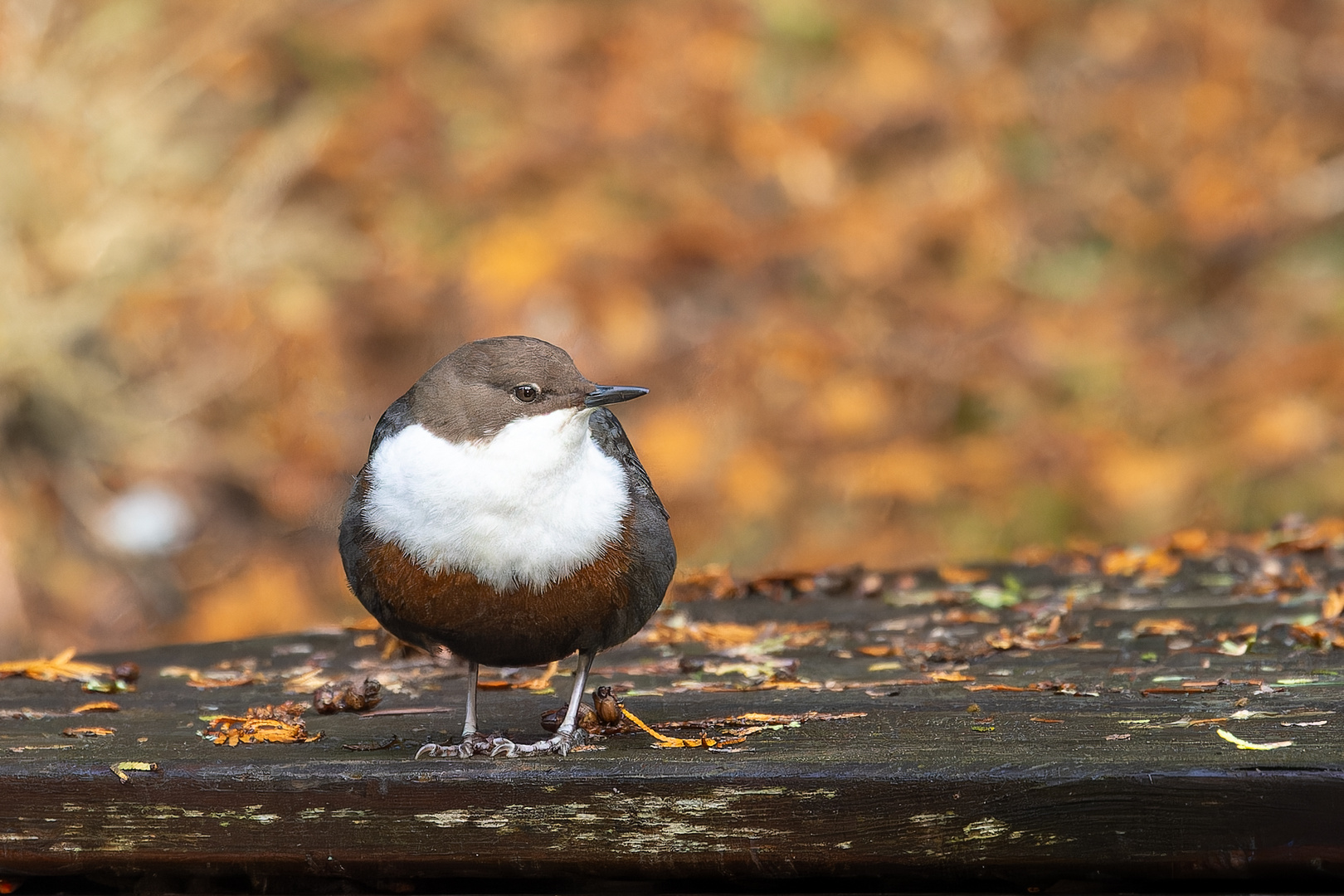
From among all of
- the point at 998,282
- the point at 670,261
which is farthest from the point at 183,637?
the point at 998,282

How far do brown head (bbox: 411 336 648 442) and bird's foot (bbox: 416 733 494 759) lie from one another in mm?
499

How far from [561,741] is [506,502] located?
15.0 inches

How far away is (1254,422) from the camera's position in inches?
281

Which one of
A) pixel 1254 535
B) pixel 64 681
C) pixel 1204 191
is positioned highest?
pixel 1204 191

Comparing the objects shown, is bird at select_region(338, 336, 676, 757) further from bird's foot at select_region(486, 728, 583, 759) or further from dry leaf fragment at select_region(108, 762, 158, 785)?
dry leaf fragment at select_region(108, 762, 158, 785)

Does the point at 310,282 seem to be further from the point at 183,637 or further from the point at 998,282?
the point at 998,282

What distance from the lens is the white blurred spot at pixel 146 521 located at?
745 centimetres

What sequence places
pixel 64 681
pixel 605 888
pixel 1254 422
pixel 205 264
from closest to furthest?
pixel 605 888 → pixel 64 681 → pixel 1254 422 → pixel 205 264

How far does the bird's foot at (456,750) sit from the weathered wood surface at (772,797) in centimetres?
3

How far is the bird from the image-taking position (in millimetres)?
2346

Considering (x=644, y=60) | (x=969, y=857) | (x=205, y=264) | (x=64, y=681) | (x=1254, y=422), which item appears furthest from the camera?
(x=644, y=60)

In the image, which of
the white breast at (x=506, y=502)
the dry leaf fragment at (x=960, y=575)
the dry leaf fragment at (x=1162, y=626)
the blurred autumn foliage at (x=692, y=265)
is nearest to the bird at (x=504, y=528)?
the white breast at (x=506, y=502)

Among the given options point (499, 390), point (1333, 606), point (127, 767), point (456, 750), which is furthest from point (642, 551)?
point (1333, 606)

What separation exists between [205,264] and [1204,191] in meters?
5.23
